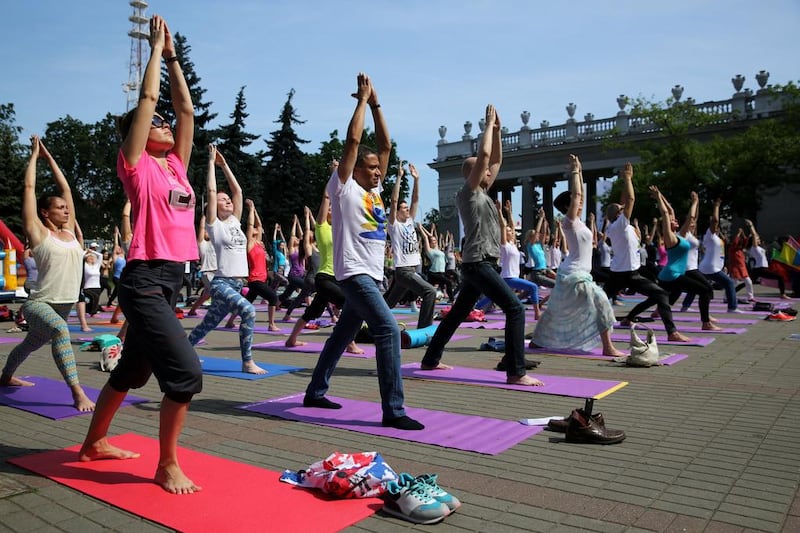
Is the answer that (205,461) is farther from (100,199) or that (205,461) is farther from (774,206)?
(100,199)

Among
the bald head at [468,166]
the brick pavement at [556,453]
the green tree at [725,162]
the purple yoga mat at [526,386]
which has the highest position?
the green tree at [725,162]

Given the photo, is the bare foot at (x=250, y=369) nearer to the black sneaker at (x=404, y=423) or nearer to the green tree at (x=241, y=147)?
the black sneaker at (x=404, y=423)

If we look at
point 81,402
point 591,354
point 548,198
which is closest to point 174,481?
point 81,402

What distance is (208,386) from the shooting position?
713cm

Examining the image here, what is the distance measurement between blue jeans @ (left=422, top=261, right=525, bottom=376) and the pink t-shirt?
3.60 m

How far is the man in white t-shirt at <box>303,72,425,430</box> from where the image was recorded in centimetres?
512

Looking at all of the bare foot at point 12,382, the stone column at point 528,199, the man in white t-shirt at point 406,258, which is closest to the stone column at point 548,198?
the stone column at point 528,199

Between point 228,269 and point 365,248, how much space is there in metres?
3.27

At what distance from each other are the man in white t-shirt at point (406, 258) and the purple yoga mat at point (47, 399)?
→ 4.42 metres

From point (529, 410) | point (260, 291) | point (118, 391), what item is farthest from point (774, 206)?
point (118, 391)

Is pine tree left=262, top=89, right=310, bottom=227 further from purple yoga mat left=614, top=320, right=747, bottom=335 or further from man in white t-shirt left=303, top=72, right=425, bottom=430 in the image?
man in white t-shirt left=303, top=72, right=425, bottom=430

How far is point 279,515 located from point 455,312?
4.29 meters

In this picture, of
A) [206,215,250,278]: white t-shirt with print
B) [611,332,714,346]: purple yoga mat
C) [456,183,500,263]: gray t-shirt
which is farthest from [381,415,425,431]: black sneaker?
[611,332,714,346]: purple yoga mat

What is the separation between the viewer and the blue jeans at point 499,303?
6688mm
